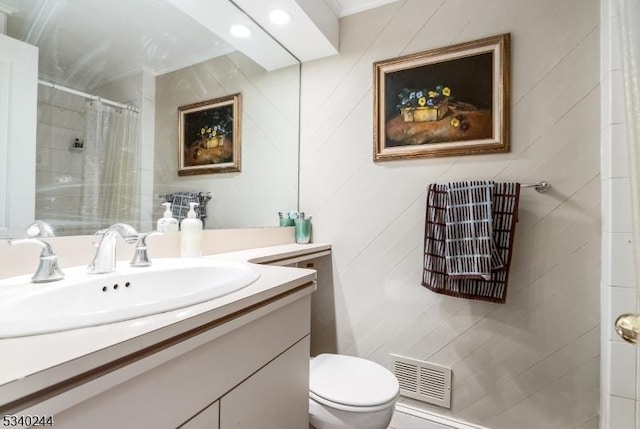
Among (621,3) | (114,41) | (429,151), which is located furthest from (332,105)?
(621,3)

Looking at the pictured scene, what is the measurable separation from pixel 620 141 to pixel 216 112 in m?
1.67

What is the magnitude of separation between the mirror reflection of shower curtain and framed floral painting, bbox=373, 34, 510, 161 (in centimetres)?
114

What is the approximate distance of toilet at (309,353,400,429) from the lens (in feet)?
3.54

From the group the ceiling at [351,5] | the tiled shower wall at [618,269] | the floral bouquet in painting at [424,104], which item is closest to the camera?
the tiled shower wall at [618,269]

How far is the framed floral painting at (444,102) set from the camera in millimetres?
1382

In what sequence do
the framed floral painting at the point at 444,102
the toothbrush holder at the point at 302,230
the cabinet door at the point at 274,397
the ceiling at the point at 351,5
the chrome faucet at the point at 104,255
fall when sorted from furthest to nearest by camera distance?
the toothbrush holder at the point at 302,230 < the ceiling at the point at 351,5 < the framed floral painting at the point at 444,102 < the chrome faucet at the point at 104,255 < the cabinet door at the point at 274,397

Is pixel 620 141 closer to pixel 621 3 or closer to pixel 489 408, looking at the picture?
pixel 621 3

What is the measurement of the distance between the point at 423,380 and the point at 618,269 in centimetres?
95

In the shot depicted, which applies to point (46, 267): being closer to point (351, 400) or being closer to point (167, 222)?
point (167, 222)

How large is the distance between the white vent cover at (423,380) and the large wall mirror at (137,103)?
41.5 inches

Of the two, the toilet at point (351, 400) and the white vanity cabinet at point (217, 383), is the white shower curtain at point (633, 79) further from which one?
the toilet at point (351, 400)

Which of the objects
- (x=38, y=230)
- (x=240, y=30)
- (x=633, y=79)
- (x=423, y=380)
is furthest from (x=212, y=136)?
(x=423, y=380)

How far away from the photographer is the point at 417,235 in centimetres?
154

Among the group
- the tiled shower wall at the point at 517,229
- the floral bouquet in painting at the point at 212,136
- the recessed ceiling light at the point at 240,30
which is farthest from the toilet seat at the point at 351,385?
the recessed ceiling light at the point at 240,30
